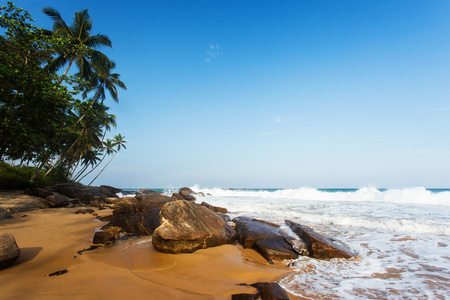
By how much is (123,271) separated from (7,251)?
71.9 inches

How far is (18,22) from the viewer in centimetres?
882

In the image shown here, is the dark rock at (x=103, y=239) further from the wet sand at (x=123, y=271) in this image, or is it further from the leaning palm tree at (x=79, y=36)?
the leaning palm tree at (x=79, y=36)

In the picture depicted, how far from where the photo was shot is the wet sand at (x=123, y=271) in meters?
2.63

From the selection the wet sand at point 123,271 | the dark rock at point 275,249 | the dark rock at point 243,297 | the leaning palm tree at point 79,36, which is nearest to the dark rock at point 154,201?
the wet sand at point 123,271

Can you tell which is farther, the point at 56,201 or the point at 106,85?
the point at 106,85

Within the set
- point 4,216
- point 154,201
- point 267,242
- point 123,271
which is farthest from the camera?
point 154,201

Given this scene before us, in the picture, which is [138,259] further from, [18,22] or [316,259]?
[18,22]

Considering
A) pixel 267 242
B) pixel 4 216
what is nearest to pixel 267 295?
pixel 267 242

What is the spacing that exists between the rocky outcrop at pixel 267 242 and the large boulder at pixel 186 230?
0.50 m

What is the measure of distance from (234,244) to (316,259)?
222 centimetres

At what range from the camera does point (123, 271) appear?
330 centimetres

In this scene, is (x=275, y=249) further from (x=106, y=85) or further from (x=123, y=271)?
(x=106, y=85)

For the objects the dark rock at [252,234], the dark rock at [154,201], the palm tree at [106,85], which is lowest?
the dark rock at [252,234]

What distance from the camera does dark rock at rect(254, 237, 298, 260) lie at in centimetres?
488
